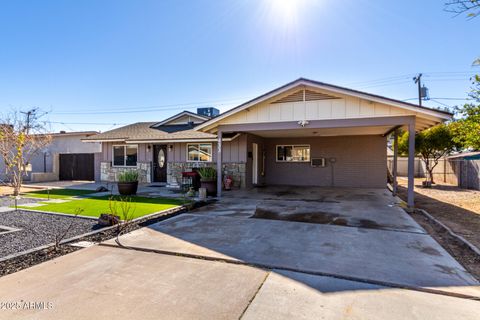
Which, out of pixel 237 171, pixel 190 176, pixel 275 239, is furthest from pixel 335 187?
pixel 275 239

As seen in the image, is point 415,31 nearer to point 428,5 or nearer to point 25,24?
point 428,5

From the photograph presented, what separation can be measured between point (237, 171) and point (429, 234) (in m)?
8.40

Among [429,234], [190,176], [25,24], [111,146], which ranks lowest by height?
[429,234]

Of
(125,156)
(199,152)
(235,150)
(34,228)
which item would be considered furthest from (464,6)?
(125,156)

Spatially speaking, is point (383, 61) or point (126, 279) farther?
point (383, 61)

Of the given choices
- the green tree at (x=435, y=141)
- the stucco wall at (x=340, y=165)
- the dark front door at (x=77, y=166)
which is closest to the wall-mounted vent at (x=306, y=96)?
the stucco wall at (x=340, y=165)

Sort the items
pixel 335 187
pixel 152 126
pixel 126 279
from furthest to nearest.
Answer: pixel 152 126
pixel 335 187
pixel 126 279

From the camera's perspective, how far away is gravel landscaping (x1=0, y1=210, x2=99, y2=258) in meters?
4.44

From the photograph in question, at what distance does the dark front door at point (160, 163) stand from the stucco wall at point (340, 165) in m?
5.95

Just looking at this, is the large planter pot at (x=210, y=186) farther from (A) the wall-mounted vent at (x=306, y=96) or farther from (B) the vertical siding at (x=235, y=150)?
(A) the wall-mounted vent at (x=306, y=96)

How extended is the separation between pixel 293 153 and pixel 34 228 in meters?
11.8

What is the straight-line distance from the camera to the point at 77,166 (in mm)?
17469

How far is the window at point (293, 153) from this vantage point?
14.3m

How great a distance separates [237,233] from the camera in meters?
5.26
